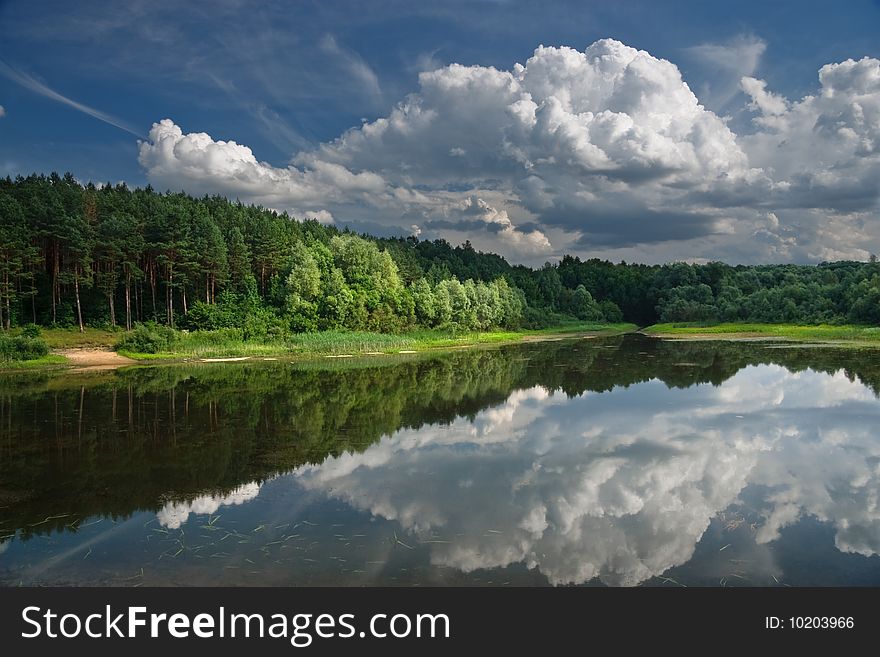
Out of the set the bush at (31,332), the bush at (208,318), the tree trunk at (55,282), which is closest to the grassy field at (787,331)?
A: the bush at (208,318)

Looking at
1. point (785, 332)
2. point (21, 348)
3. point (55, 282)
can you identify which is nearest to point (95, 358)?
point (21, 348)

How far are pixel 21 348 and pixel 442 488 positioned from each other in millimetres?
42751

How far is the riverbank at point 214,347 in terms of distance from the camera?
47.1 m

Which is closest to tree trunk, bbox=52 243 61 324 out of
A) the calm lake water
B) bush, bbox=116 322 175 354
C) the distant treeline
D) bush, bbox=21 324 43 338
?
the distant treeline

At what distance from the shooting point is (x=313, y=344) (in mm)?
58750

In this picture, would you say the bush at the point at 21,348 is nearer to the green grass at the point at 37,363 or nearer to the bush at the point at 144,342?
the green grass at the point at 37,363

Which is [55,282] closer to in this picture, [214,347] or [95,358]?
[95,358]

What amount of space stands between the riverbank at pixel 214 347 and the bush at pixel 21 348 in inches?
23.9

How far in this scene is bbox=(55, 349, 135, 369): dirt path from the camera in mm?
45550

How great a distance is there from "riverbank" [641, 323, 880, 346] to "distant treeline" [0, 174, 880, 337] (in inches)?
152

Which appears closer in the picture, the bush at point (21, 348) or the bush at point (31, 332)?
the bush at point (21, 348)
